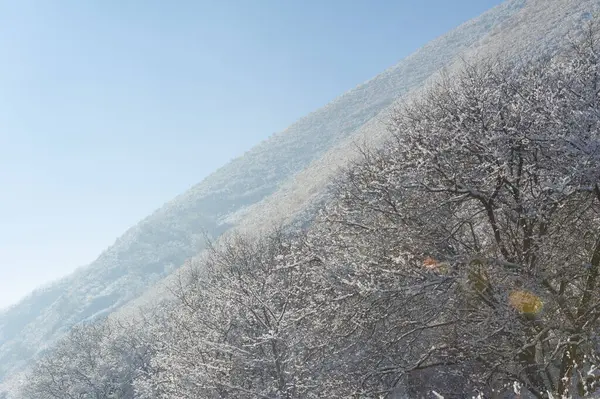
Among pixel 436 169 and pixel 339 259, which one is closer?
pixel 436 169

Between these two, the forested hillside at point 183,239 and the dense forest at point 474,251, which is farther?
the forested hillside at point 183,239

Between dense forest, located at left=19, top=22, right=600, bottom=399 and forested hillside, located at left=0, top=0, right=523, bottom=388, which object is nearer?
dense forest, located at left=19, top=22, right=600, bottom=399

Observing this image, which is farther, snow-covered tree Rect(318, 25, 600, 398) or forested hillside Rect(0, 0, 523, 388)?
forested hillside Rect(0, 0, 523, 388)

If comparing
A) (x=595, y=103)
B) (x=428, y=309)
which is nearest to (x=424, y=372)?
(x=428, y=309)

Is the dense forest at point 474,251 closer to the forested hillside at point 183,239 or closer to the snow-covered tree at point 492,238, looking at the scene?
the snow-covered tree at point 492,238

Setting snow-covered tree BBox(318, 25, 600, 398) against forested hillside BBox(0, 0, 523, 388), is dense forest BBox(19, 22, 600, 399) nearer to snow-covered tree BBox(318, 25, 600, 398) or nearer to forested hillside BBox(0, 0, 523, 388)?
snow-covered tree BBox(318, 25, 600, 398)

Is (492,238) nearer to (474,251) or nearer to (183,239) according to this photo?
(474,251)

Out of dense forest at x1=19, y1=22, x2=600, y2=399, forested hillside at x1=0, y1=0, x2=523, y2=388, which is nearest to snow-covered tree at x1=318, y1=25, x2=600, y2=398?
dense forest at x1=19, y1=22, x2=600, y2=399

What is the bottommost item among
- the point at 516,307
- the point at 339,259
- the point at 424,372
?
the point at 424,372

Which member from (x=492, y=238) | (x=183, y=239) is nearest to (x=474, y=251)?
(x=492, y=238)

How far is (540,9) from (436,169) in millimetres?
96886

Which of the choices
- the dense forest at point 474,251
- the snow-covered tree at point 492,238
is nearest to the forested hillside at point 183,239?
the dense forest at point 474,251

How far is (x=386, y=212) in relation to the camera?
341 inches

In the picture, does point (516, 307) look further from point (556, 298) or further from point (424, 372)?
point (424, 372)
